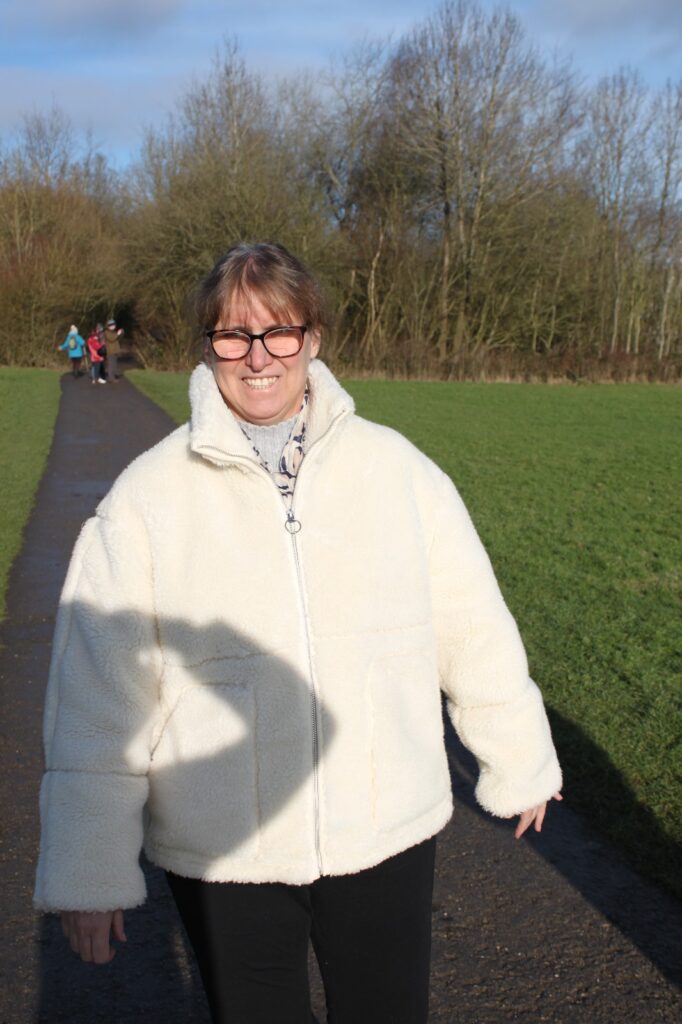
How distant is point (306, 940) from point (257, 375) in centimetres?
113

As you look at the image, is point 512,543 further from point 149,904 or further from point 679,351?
point 679,351

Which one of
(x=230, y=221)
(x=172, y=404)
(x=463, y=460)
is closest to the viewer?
(x=463, y=460)

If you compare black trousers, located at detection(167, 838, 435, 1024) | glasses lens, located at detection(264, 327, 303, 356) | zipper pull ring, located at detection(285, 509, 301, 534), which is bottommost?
black trousers, located at detection(167, 838, 435, 1024)

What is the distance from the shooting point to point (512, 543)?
9.64 meters

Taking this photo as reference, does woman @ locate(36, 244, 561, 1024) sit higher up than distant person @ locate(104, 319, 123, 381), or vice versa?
woman @ locate(36, 244, 561, 1024)

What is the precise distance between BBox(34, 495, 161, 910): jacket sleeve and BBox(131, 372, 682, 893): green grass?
2.43 m

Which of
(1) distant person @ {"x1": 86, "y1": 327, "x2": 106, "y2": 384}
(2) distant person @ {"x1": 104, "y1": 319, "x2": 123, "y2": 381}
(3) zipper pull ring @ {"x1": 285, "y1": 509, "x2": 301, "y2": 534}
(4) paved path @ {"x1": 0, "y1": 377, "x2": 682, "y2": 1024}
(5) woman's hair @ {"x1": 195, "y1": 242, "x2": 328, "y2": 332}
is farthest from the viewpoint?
(1) distant person @ {"x1": 86, "y1": 327, "x2": 106, "y2": 384}

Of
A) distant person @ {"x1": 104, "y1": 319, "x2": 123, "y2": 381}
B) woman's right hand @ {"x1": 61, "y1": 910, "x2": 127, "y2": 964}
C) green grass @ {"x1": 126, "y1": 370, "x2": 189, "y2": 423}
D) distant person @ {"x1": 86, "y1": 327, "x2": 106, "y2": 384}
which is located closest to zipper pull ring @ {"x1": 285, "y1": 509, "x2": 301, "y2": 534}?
woman's right hand @ {"x1": 61, "y1": 910, "x2": 127, "y2": 964}

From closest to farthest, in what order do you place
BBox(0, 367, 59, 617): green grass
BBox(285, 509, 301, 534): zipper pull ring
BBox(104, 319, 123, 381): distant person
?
BBox(285, 509, 301, 534): zipper pull ring → BBox(0, 367, 59, 617): green grass → BBox(104, 319, 123, 381): distant person

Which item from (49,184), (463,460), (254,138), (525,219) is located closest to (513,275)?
(525,219)

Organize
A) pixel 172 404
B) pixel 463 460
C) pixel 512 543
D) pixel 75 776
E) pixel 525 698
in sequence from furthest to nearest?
pixel 172 404, pixel 463 460, pixel 512 543, pixel 525 698, pixel 75 776

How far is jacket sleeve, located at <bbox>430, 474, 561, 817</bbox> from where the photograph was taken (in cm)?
215

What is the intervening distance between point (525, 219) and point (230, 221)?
475 inches

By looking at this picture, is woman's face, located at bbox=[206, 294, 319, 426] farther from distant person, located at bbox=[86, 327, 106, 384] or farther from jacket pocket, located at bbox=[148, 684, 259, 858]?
distant person, located at bbox=[86, 327, 106, 384]
